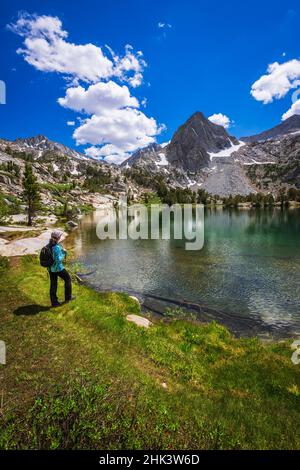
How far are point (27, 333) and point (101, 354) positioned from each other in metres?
4.30

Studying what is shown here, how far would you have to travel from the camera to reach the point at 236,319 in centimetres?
2317

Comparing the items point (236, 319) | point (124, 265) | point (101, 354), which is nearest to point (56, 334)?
point (101, 354)

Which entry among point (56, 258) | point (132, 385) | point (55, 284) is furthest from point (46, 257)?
point (132, 385)

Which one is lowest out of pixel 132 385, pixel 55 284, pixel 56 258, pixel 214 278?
pixel 214 278

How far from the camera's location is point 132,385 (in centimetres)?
973

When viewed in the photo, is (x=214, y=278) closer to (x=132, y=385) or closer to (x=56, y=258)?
(x=56, y=258)

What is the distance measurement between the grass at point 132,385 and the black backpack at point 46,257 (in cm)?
321

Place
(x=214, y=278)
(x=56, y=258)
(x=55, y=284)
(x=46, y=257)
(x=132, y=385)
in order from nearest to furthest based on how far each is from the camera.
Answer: (x=132, y=385) < (x=46, y=257) < (x=56, y=258) < (x=55, y=284) < (x=214, y=278)

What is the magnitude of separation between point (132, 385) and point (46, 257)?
932 cm

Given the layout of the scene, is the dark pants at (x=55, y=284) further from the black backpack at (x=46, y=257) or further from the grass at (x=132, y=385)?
the black backpack at (x=46, y=257)

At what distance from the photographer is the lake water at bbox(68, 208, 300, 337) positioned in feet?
78.8

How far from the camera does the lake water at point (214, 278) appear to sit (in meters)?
24.0

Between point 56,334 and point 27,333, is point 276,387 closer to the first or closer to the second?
point 56,334
